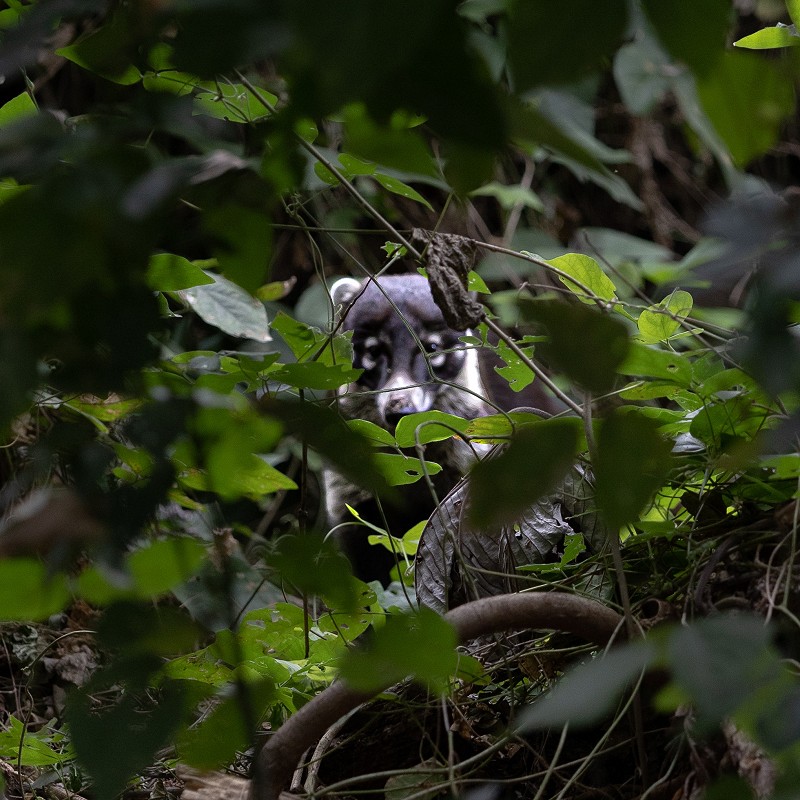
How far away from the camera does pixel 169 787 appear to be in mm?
1192

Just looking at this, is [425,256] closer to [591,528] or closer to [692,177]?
[591,528]

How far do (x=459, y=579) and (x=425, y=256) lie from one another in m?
0.45

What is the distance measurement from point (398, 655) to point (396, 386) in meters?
2.30

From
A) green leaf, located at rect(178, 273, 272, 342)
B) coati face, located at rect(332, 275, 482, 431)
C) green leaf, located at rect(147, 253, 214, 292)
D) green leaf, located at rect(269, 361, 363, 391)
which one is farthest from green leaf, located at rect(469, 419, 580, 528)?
coati face, located at rect(332, 275, 482, 431)

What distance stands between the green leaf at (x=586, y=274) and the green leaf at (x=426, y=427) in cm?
25

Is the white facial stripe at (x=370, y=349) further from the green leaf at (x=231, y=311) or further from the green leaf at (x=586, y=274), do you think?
the green leaf at (x=586, y=274)

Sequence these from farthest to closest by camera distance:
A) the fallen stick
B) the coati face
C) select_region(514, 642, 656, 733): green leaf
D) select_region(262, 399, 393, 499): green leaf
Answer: the coati face, the fallen stick, select_region(262, 399, 393, 499): green leaf, select_region(514, 642, 656, 733): green leaf

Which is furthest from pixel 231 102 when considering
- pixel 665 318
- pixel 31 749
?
pixel 31 749

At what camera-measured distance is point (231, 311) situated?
2.03m

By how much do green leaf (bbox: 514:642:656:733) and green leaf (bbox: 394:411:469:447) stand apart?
0.76 metres

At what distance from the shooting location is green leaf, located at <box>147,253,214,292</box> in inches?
35.9

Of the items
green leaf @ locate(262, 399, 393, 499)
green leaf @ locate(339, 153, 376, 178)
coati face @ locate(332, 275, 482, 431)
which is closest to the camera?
green leaf @ locate(262, 399, 393, 499)

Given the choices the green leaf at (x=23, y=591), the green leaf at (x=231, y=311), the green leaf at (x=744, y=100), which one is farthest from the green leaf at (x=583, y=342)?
the green leaf at (x=231, y=311)

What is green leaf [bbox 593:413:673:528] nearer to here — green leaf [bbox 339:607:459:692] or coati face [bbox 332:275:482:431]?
green leaf [bbox 339:607:459:692]
